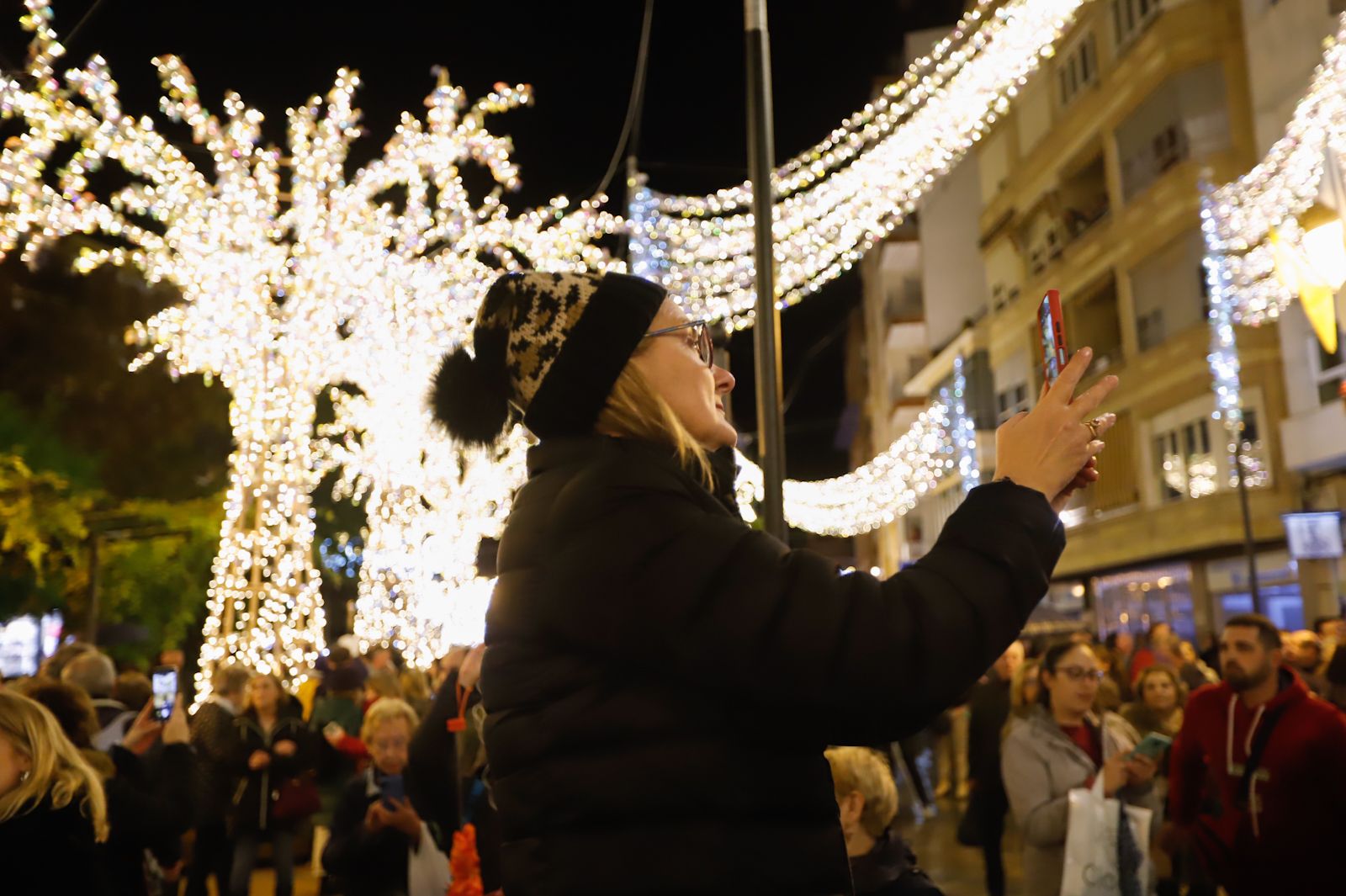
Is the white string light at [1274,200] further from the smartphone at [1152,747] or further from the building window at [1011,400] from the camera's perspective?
the building window at [1011,400]

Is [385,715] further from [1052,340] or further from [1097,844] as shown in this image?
[1052,340]

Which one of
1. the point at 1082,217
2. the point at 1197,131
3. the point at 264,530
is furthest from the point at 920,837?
the point at 1082,217

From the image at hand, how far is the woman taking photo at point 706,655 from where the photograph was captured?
160 cm

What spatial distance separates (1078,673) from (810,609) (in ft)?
15.6

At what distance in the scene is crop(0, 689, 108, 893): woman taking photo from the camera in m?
3.62

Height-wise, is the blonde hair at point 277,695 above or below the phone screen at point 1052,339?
below

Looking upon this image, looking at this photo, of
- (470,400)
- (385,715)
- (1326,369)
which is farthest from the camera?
(1326,369)

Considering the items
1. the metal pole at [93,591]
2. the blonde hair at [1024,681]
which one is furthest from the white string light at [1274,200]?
the metal pole at [93,591]

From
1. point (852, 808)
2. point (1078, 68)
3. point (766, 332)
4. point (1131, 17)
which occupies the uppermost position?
point (1078, 68)

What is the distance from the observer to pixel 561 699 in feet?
5.82

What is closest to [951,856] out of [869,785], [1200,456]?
[869,785]

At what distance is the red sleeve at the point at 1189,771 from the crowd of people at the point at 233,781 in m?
3.31

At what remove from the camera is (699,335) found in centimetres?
211

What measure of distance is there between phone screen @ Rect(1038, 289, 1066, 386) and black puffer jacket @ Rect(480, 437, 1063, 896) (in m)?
0.31
